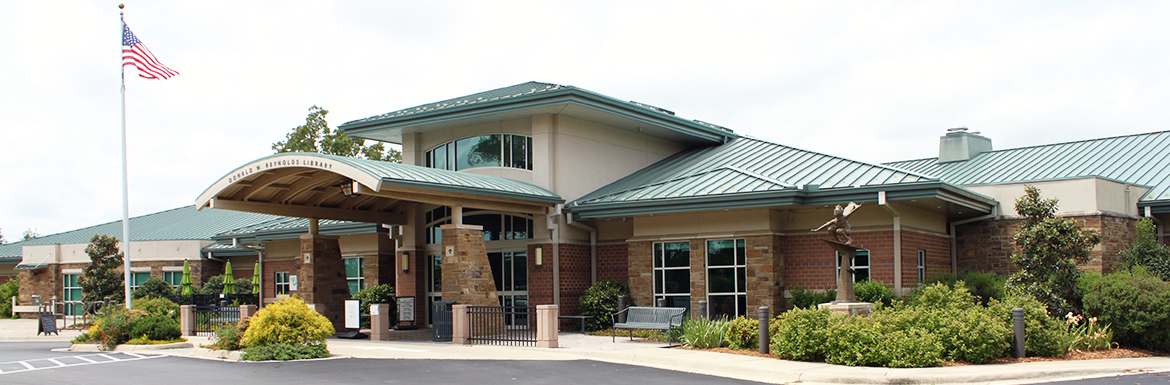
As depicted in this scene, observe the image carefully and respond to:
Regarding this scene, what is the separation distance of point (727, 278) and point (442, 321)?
20.0ft

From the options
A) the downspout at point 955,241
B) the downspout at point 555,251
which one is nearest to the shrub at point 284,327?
the downspout at point 555,251

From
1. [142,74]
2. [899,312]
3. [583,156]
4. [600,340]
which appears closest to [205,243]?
[142,74]

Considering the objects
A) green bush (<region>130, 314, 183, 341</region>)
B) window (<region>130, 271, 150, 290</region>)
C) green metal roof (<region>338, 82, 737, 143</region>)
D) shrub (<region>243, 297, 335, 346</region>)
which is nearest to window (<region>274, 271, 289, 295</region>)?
green metal roof (<region>338, 82, 737, 143</region>)

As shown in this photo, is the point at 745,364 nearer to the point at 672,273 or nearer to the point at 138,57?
the point at 672,273

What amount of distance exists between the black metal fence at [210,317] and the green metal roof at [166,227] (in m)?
12.1

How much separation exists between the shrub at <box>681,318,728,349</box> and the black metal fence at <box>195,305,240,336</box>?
11086 millimetres

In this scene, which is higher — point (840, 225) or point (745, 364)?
point (840, 225)

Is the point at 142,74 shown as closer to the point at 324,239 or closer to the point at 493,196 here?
the point at 324,239

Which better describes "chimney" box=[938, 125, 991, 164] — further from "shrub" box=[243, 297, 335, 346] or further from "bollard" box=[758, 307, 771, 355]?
"shrub" box=[243, 297, 335, 346]

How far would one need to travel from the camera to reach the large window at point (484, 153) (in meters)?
21.9

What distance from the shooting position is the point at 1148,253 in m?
19.3

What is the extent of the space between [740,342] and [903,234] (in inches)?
205

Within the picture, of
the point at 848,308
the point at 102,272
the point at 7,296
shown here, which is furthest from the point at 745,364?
the point at 7,296

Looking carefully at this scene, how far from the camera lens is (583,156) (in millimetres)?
22031
